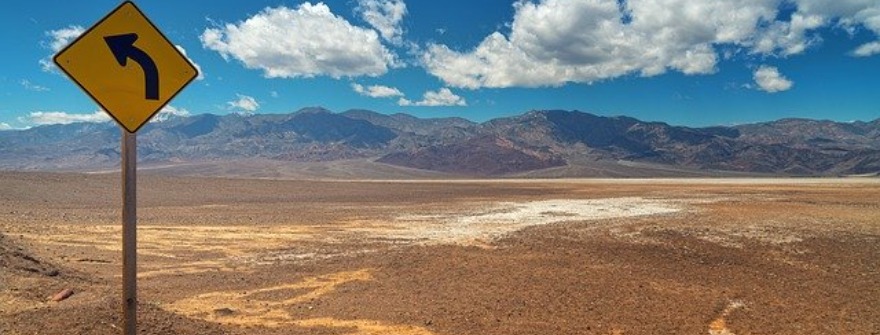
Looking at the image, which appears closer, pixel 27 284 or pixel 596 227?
pixel 27 284

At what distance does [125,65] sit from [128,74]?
65 millimetres

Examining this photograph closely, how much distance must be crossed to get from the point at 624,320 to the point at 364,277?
19.2ft

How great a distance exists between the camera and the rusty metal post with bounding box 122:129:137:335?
13.3 ft

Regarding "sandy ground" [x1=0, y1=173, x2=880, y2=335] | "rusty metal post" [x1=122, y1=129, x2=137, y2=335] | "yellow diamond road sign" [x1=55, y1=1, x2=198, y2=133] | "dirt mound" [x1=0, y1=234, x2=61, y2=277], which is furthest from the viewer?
"dirt mound" [x1=0, y1=234, x2=61, y2=277]

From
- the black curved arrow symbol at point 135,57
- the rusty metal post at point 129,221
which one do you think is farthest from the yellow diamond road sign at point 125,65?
the rusty metal post at point 129,221

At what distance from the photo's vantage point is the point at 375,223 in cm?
2631

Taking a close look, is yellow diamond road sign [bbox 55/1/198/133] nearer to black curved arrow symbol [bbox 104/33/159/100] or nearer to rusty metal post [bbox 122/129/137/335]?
black curved arrow symbol [bbox 104/33/159/100]

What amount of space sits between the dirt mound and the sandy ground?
0.06m

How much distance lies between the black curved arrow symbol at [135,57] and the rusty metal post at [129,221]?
0.37 m

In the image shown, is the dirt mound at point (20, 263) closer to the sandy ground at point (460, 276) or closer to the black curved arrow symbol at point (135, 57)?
the sandy ground at point (460, 276)

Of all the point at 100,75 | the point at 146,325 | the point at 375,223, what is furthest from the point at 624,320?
the point at 375,223

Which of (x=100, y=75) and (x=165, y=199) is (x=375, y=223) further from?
(x=165, y=199)

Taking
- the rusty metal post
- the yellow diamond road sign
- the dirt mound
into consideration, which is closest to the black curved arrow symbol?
the yellow diamond road sign

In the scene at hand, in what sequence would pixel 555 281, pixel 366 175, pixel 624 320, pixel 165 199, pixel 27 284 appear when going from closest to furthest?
pixel 27 284 → pixel 624 320 → pixel 555 281 → pixel 165 199 → pixel 366 175
